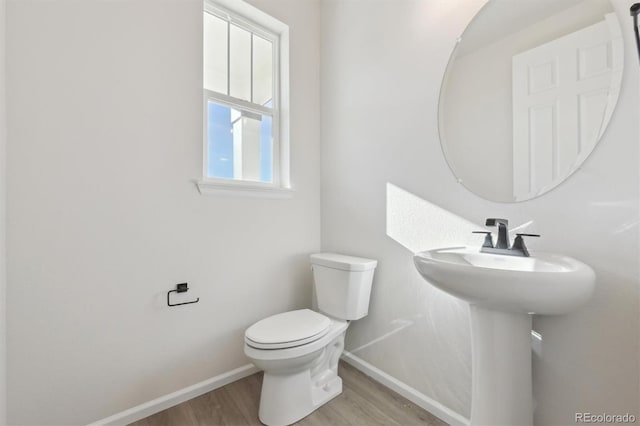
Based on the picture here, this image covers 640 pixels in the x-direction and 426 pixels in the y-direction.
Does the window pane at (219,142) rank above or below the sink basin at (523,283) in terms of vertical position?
above

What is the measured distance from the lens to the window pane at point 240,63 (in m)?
1.90

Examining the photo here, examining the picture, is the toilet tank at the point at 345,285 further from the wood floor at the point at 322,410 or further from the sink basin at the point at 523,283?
the sink basin at the point at 523,283

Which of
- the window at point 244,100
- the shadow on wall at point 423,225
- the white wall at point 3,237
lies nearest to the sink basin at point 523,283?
the shadow on wall at point 423,225

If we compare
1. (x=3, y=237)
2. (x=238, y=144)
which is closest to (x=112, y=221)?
(x=3, y=237)

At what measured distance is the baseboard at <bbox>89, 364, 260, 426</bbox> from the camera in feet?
4.42

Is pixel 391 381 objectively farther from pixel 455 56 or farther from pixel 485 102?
pixel 455 56

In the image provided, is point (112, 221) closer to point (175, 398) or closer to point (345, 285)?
point (175, 398)

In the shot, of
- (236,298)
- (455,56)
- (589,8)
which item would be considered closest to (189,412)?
(236,298)

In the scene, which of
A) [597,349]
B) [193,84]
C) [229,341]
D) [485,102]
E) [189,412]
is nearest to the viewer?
[597,349]

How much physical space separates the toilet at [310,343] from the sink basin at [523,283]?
732 millimetres

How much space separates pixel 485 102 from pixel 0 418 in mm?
2368

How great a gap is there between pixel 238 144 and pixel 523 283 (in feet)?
5.62

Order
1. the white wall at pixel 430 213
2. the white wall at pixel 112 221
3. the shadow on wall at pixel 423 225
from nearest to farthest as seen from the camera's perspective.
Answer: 1. the white wall at pixel 430 213
2. the white wall at pixel 112 221
3. the shadow on wall at pixel 423 225

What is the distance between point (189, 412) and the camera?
1451 mm
